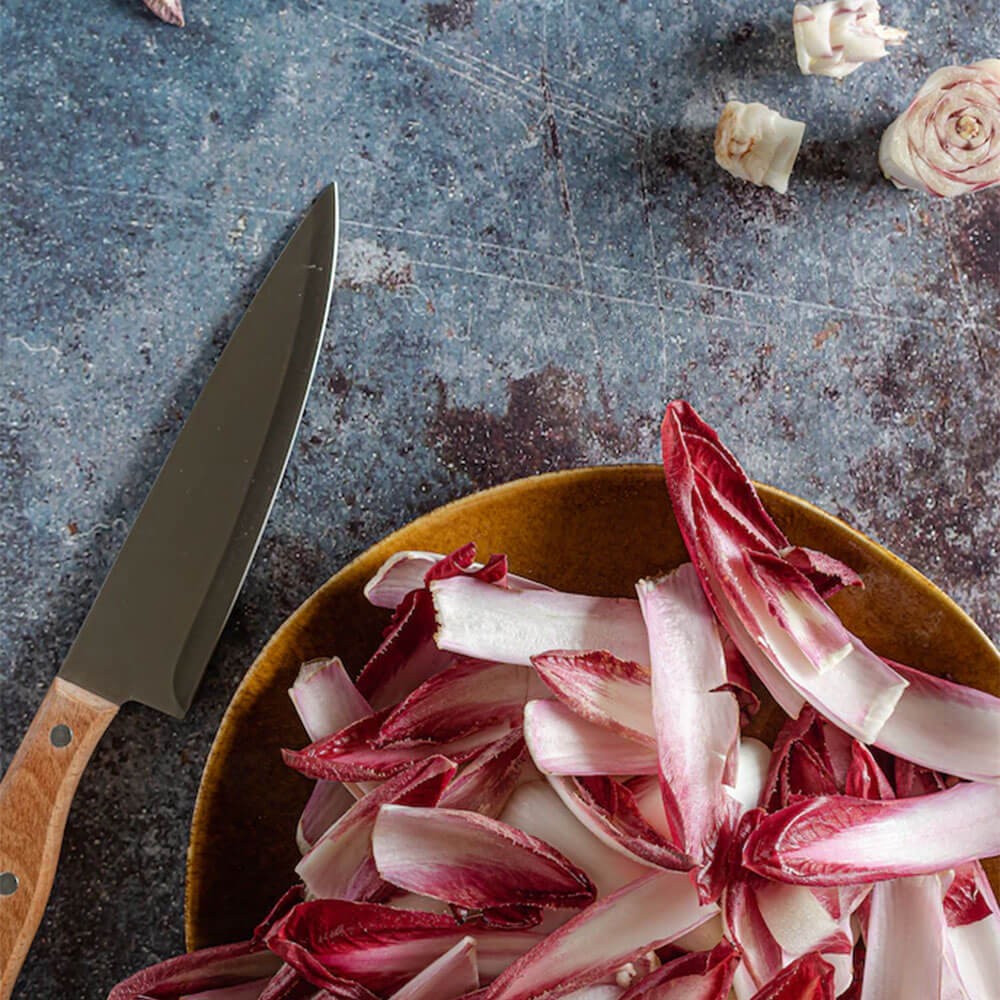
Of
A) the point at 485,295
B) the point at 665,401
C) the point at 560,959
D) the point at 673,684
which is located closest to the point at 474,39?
the point at 485,295

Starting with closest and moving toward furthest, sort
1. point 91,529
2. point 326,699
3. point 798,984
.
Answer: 1. point 798,984
2. point 326,699
3. point 91,529

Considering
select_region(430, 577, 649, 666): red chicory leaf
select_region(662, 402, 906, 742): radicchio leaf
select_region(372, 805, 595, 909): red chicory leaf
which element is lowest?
select_region(372, 805, 595, 909): red chicory leaf

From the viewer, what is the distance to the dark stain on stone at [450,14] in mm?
911

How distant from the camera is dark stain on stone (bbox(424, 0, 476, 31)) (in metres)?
0.91

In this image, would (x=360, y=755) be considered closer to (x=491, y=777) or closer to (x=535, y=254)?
(x=491, y=777)

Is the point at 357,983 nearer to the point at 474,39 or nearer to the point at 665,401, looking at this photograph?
the point at 665,401

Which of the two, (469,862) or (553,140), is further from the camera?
(553,140)

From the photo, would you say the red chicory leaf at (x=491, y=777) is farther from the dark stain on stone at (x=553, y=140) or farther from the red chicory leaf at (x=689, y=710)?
the dark stain on stone at (x=553, y=140)

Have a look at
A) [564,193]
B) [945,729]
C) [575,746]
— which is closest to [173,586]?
[575,746]

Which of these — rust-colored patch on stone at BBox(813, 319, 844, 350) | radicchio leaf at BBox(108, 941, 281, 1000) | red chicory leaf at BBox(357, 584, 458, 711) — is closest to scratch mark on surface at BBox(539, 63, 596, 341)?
rust-colored patch on stone at BBox(813, 319, 844, 350)

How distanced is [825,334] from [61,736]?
65 cm

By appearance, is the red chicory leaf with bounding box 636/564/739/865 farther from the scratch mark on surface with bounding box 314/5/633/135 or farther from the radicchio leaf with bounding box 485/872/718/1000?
the scratch mark on surface with bounding box 314/5/633/135

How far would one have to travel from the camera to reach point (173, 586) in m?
0.82

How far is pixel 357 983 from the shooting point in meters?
0.69
